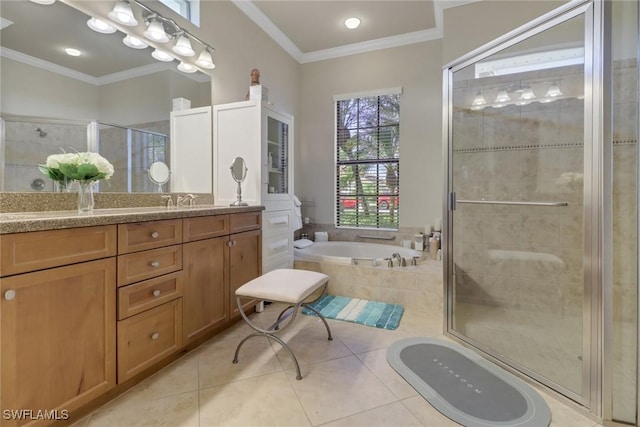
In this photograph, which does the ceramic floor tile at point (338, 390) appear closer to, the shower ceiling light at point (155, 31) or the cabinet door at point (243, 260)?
the cabinet door at point (243, 260)

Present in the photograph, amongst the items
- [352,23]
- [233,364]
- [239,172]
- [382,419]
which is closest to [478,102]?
[352,23]

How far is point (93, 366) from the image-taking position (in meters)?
1.21

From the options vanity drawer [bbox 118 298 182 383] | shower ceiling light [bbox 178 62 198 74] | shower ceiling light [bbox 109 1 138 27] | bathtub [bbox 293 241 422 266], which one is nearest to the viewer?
vanity drawer [bbox 118 298 182 383]

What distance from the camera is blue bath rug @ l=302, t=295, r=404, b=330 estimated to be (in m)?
2.27

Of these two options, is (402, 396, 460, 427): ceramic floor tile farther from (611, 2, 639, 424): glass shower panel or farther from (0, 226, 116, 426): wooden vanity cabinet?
(0, 226, 116, 426): wooden vanity cabinet

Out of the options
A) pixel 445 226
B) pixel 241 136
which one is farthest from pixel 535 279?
pixel 241 136

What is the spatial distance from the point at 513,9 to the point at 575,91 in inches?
45.8

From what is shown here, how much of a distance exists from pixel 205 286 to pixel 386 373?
3.91ft

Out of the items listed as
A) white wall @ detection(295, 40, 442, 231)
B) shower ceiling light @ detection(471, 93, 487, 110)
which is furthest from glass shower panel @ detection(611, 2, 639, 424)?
white wall @ detection(295, 40, 442, 231)

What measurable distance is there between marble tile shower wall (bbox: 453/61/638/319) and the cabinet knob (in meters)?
2.39

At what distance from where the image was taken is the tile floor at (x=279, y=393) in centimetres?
126

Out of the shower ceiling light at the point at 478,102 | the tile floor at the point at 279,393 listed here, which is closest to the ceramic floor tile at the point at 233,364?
the tile floor at the point at 279,393

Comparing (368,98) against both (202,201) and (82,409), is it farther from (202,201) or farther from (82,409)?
(82,409)

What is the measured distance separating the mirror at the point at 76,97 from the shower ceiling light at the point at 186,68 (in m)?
0.07
